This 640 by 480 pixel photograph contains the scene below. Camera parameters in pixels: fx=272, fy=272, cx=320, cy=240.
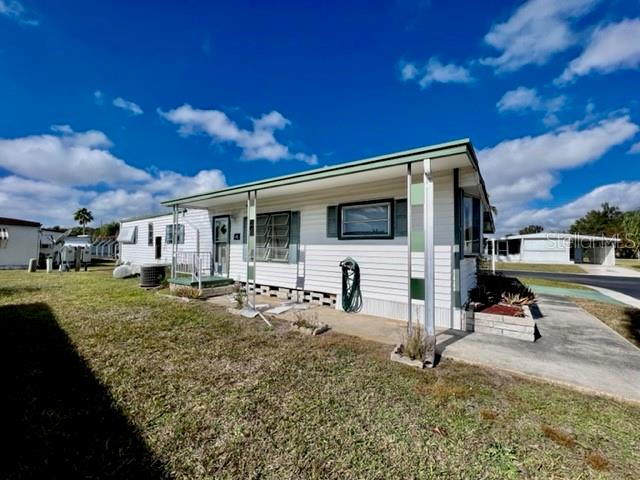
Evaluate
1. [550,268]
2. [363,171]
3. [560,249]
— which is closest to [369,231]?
[363,171]

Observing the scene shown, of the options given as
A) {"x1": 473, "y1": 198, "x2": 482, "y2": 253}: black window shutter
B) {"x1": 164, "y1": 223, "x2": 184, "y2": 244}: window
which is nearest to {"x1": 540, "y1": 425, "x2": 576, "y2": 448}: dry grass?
{"x1": 473, "y1": 198, "x2": 482, "y2": 253}: black window shutter

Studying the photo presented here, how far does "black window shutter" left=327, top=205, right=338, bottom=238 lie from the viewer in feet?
21.7

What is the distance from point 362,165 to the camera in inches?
189

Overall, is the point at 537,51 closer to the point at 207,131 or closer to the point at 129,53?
the point at 129,53

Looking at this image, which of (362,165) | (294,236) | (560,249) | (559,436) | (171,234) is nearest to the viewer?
(559,436)

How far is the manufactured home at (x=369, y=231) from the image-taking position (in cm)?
430

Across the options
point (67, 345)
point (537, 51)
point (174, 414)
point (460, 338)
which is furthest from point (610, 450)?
point (537, 51)

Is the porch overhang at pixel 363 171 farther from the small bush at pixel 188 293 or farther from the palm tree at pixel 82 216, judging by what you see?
the palm tree at pixel 82 216

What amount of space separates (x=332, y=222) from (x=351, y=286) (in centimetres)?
161

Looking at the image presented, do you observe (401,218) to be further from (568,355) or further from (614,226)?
(614,226)

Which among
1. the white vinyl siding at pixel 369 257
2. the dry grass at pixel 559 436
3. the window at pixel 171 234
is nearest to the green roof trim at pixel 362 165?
the white vinyl siding at pixel 369 257

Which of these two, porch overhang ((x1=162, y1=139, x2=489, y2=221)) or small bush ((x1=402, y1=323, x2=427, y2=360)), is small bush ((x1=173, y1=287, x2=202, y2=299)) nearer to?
porch overhang ((x1=162, y1=139, x2=489, y2=221))

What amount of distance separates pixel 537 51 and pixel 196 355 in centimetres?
1179

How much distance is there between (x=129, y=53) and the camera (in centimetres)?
860
